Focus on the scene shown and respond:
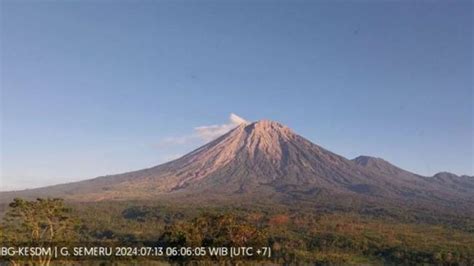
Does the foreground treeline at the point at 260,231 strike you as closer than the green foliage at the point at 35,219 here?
No

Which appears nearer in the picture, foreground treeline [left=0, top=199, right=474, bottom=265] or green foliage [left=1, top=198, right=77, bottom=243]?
green foliage [left=1, top=198, right=77, bottom=243]

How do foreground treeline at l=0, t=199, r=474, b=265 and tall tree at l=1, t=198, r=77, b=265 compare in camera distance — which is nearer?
tall tree at l=1, t=198, r=77, b=265

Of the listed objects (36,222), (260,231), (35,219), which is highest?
(35,219)

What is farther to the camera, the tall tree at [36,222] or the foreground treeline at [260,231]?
the foreground treeline at [260,231]

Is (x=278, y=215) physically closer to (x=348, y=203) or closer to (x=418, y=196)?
(x=348, y=203)

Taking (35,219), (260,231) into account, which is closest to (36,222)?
(35,219)

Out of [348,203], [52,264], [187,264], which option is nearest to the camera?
[187,264]

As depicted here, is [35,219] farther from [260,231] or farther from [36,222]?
[260,231]

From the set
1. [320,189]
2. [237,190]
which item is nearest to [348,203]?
[320,189]
